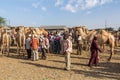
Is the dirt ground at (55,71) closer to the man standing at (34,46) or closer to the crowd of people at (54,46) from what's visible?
the crowd of people at (54,46)

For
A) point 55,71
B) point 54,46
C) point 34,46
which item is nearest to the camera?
point 55,71

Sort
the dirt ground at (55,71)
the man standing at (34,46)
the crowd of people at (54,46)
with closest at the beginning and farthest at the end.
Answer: the dirt ground at (55,71)
the crowd of people at (54,46)
the man standing at (34,46)

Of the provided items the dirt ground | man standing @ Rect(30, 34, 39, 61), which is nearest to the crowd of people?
man standing @ Rect(30, 34, 39, 61)

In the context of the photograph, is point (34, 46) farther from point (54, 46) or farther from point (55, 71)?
point (54, 46)

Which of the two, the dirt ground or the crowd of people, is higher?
the crowd of people

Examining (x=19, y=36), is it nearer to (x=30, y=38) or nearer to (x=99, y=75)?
(x=30, y=38)

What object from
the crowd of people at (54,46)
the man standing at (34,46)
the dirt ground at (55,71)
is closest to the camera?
the dirt ground at (55,71)

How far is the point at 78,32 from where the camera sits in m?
25.6

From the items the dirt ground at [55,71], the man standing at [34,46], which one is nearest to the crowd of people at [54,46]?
the man standing at [34,46]

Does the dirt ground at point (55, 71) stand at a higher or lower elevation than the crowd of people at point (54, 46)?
lower

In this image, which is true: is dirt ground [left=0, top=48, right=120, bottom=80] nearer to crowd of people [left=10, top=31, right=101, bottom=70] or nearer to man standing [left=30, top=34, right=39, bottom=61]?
crowd of people [left=10, top=31, right=101, bottom=70]

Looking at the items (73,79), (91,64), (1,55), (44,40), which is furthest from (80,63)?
(1,55)

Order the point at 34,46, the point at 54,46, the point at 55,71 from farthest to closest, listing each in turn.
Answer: the point at 54,46, the point at 34,46, the point at 55,71

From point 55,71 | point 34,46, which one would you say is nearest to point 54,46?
point 34,46
